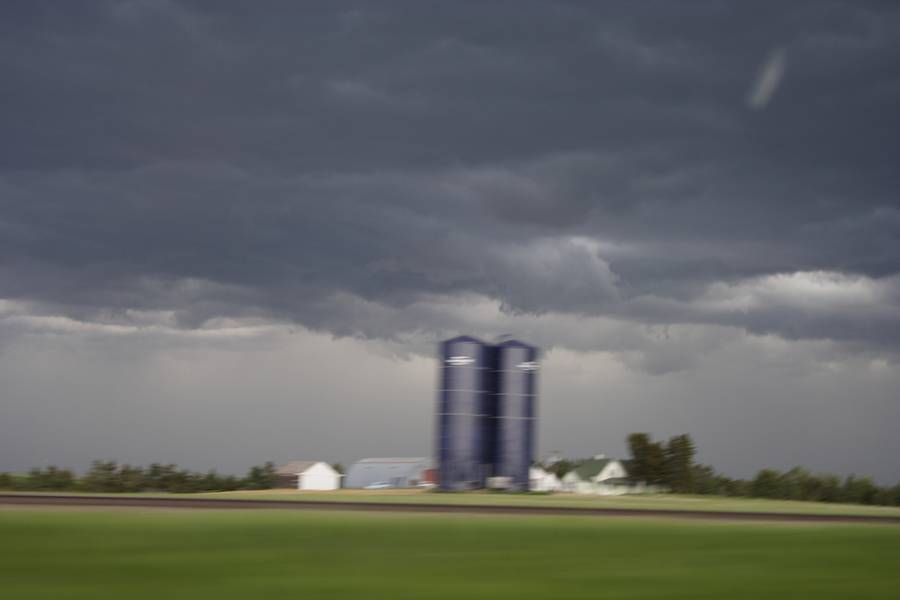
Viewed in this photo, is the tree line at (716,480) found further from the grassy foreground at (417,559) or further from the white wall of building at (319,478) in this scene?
the grassy foreground at (417,559)

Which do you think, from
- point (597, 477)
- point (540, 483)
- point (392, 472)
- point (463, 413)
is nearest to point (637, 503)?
point (463, 413)

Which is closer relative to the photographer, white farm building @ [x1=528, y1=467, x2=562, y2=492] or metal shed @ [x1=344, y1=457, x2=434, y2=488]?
Result: white farm building @ [x1=528, y1=467, x2=562, y2=492]

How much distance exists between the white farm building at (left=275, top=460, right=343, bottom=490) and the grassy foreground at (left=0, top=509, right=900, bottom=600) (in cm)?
5929

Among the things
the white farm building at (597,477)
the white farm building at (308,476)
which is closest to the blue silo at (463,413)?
the white farm building at (597,477)

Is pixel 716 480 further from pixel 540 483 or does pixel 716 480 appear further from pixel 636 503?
pixel 636 503

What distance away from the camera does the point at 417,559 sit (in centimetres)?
1377

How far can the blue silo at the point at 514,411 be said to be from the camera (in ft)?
193

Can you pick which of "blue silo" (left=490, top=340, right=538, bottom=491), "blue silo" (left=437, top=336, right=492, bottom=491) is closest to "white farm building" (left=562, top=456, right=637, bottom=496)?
"blue silo" (left=490, top=340, right=538, bottom=491)

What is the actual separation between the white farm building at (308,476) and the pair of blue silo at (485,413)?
2493 cm

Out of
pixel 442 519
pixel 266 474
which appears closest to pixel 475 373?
Result: pixel 266 474

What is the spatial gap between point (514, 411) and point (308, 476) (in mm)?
27988

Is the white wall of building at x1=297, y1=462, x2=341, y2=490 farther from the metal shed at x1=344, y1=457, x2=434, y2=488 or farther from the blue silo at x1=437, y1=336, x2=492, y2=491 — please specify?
the blue silo at x1=437, y1=336, x2=492, y2=491

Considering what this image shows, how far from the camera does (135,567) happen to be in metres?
12.1

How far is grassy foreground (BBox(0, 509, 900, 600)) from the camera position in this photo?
1087 centimetres
